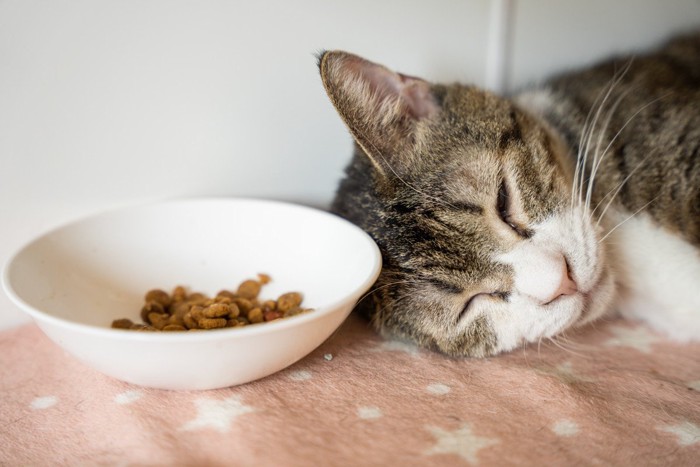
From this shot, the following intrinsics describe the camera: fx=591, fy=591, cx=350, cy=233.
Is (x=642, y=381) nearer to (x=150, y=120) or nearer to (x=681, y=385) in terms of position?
(x=681, y=385)

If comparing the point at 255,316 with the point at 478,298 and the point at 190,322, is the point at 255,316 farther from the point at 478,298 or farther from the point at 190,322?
the point at 478,298

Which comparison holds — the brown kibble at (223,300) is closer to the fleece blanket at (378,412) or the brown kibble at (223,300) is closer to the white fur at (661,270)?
the fleece blanket at (378,412)

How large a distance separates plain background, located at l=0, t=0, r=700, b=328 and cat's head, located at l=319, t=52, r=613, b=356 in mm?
374

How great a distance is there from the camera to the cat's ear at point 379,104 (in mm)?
1244

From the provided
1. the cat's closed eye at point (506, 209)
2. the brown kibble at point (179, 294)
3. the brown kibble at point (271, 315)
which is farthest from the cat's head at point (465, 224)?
the brown kibble at point (179, 294)

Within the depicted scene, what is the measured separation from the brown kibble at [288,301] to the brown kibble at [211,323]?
0.56ft

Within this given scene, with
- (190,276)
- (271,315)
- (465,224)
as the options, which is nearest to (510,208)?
(465,224)

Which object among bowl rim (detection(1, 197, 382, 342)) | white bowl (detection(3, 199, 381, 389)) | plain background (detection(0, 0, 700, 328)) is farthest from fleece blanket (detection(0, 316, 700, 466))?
plain background (detection(0, 0, 700, 328))

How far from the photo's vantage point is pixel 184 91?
1505mm

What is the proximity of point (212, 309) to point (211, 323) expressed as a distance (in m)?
0.04

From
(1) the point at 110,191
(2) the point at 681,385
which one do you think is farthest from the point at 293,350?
(2) the point at 681,385

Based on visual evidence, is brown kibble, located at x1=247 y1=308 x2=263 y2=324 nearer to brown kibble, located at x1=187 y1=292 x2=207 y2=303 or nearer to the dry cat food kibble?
the dry cat food kibble

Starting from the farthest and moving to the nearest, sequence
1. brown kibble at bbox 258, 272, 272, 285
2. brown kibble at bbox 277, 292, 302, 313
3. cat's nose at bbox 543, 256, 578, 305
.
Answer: brown kibble at bbox 258, 272, 272, 285
brown kibble at bbox 277, 292, 302, 313
cat's nose at bbox 543, 256, 578, 305

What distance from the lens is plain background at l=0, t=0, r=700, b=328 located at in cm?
137
